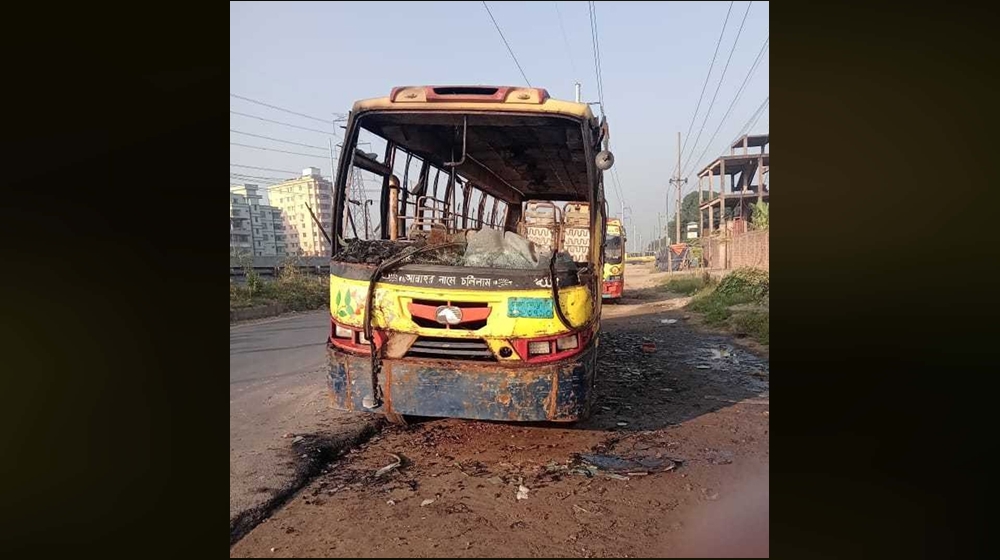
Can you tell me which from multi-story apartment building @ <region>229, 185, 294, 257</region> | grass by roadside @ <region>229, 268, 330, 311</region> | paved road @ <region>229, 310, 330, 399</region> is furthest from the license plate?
multi-story apartment building @ <region>229, 185, 294, 257</region>

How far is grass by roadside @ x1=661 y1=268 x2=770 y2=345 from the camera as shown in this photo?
8.99 meters

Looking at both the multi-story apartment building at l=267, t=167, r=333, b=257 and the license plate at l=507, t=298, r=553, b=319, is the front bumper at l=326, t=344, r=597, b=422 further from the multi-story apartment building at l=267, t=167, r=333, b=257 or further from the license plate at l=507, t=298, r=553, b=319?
the multi-story apartment building at l=267, t=167, r=333, b=257

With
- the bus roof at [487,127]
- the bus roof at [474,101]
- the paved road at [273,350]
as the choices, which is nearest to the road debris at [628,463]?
the bus roof at [487,127]

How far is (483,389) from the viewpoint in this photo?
10.5 feet

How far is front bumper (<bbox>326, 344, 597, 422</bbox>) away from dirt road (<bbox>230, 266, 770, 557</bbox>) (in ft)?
1.32

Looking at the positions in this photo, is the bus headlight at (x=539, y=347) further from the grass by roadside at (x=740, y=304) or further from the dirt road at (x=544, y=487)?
the grass by roadside at (x=740, y=304)

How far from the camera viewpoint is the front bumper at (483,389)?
10.5 feet

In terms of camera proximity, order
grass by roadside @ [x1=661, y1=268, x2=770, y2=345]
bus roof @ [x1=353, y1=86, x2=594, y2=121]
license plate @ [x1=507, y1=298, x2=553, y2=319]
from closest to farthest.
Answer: license plate @ [x1=507, y1=298, x2=553, y2=319] → bus roof @ [x1=353, y1=86, x2=594, y2=121] → grass by roadside @ [x1=661, y1=268, x2=770, y2=345]

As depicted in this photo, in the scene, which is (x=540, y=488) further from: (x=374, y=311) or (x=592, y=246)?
(x=592, y=246)

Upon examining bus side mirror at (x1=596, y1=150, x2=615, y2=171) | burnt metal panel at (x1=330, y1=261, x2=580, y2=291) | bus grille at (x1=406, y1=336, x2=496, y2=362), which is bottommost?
bus grille at (x1=406, y1=336, x2=496, y2=362)

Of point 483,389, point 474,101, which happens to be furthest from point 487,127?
point 483,389

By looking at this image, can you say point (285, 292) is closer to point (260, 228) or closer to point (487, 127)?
point (260, 228)

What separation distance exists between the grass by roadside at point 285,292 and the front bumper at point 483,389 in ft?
35.1

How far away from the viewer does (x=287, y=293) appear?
1514 centimetres
